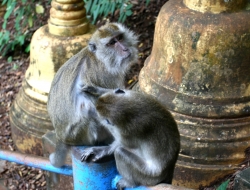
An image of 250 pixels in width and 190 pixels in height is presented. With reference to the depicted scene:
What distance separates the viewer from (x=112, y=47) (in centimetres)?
325

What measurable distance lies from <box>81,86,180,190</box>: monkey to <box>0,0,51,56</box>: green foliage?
3558 millimetres

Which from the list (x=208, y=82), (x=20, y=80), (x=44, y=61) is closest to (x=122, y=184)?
(x=208, y=82)

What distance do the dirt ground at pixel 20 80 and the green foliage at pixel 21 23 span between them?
220 millimetres

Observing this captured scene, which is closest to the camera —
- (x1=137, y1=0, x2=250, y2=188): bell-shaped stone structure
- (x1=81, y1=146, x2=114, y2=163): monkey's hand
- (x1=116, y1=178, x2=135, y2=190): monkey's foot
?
(x1=81, y1=146, x2=114, y2=163): monkey's hand

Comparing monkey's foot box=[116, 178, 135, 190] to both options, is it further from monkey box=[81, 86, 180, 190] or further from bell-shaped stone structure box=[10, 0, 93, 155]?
bell-shaped stone structure box=[10, 0, 93, 155]

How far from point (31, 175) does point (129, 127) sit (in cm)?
278

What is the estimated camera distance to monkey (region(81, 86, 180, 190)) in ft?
7.13

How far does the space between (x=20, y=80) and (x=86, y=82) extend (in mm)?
3242

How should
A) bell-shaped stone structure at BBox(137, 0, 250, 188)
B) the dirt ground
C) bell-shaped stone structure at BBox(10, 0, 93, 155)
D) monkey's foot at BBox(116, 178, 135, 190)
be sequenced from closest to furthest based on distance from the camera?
1. monkey's foot at BBox(116, 178, 135, 190)
2. bell-shaped stone structure at BBox(137, 0, 250, 188)
3. bell-shaped stone structure at BBox(10, 0, 93, 155)
4. the dirt ground

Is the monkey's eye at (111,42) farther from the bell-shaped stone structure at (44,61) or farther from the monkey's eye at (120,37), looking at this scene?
the bell-shaped stone structure at (44,61)

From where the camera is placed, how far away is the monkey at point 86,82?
3.00 meters

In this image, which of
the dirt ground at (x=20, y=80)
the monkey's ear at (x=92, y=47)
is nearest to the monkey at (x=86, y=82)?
the monkey's ear at (x=92, y=47)

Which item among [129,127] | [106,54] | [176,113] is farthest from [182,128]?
[129,127]

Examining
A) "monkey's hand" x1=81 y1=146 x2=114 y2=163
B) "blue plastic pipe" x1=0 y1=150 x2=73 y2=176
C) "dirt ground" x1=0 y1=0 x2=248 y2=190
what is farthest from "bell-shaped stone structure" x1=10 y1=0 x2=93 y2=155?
"monkey's hand" x1=81 y1=146 x2=114 y2=163
